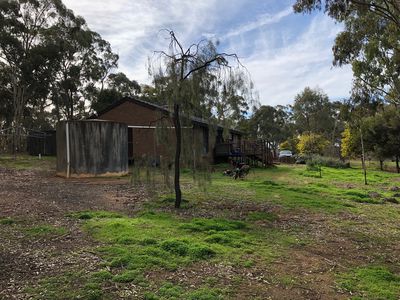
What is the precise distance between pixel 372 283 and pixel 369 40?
15907mm

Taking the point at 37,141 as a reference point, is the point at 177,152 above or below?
below

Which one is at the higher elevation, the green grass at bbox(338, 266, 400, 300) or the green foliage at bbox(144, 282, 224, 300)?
the green foliage at bbox(144, 282, 224, 300)

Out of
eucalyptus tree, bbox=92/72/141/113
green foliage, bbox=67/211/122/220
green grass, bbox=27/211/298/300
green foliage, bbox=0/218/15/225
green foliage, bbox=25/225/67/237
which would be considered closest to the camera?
green grass, bbox=27/211/298/300

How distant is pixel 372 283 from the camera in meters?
6.01

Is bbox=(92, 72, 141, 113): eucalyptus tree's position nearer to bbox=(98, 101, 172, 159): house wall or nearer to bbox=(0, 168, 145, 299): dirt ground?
bbox=(98, 101, 172, 159): house wall

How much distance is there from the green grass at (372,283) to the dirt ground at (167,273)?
21 cm

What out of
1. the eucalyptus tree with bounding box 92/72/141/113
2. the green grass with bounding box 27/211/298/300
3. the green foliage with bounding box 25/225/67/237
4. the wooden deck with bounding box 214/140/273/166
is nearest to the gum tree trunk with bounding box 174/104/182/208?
the green grass with bounding box 27/211/298/300

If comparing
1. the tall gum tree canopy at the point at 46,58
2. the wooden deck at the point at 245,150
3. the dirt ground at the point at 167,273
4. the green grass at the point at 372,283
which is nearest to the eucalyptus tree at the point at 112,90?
the tall gum tree canopy at the point at 46,58

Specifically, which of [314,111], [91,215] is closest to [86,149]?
[91,215]

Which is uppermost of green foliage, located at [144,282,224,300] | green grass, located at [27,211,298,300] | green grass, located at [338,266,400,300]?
green grass, located at [27,211,298,300]

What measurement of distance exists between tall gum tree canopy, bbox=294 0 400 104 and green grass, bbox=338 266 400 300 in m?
9.28

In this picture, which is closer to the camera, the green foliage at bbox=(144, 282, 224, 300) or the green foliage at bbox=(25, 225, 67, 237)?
the green foliage at bbox=(144, 282, 224, 300)

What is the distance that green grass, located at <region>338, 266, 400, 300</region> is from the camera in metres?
5.58

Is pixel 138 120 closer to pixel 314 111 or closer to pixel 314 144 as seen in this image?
pixel 314 144
